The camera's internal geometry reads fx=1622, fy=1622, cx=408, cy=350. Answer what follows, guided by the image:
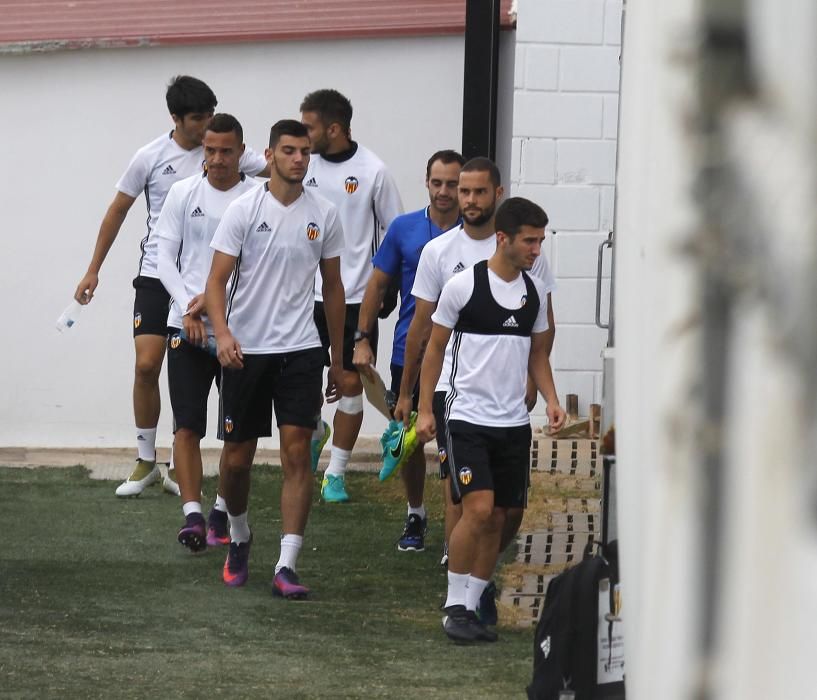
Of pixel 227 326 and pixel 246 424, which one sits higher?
pixel 227 326

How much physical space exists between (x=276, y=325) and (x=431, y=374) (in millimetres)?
833

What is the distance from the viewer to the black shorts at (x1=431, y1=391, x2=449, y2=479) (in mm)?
6004

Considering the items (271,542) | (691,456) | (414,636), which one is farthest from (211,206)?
(691,456)

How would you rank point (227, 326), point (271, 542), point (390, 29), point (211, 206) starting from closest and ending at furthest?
point (227, 326), point (211, 206), point (271, 542), point (390, 29)

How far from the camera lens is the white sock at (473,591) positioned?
590 cm

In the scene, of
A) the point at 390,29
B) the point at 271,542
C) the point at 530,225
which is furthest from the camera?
the point at 390,29

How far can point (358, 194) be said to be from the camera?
8.10 meters

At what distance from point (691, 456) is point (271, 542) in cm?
666

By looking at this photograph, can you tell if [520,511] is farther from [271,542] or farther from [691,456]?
[691,456]

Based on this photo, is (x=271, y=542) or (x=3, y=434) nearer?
(x=271, y=542)

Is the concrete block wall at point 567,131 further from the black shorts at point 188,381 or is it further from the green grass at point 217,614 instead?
the black shorts at point 188,381

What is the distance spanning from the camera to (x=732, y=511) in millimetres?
1031

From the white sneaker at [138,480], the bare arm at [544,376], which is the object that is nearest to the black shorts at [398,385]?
the bare arm at [544,376]

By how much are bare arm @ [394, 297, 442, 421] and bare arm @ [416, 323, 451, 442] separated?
0.61 m
